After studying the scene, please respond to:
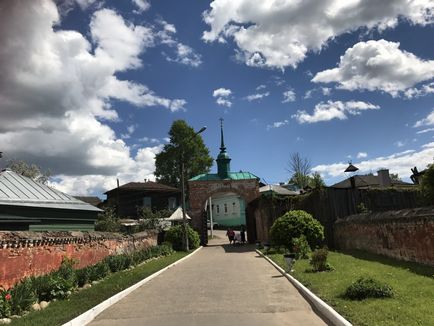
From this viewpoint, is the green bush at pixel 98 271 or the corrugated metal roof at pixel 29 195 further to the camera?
the corrugated metal roof at pixel 29 195

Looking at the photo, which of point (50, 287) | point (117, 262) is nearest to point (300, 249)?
point (117, 262)

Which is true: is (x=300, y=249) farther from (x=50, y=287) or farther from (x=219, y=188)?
(x=219, y=188)

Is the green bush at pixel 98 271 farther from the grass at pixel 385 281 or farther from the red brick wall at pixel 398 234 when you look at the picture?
the red brick wall at pixel 398 234

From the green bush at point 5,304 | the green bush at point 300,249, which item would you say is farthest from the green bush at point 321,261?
the green bush at point 5,304

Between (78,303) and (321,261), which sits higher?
(321,261)

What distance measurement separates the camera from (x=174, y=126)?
234 feet

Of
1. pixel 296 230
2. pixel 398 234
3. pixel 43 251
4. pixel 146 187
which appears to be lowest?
pixel 398 234

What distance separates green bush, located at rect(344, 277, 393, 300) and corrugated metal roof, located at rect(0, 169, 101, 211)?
48.0ft

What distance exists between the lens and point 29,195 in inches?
823

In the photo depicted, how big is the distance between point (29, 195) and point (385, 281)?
51.8 ft

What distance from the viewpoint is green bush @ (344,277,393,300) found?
30.1 feet

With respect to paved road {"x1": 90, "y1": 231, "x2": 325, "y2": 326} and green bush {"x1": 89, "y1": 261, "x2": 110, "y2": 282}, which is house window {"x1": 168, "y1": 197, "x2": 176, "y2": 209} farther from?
paved road {"x1": 90, "y1": 231, "x2": 325, "y2": 326}

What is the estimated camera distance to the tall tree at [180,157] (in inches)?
2776

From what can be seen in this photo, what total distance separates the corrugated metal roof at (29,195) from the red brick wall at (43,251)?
13.2 ft
